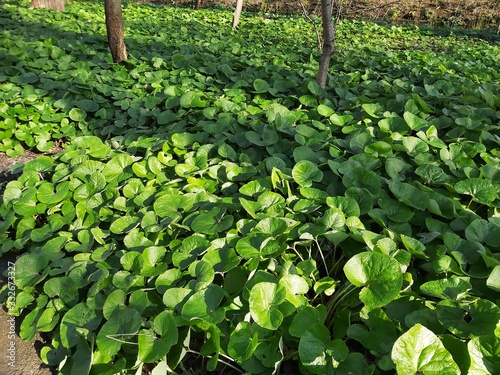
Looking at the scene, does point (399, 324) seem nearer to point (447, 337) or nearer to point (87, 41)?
point (447, 337)

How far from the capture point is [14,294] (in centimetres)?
161

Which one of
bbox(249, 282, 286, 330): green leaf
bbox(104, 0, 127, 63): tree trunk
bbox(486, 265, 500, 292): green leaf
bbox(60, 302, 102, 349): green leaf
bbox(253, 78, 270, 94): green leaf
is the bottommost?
bbox(60, 302, 102, 349): green leaf

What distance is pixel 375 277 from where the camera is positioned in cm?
125

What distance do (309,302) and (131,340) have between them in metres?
0.63

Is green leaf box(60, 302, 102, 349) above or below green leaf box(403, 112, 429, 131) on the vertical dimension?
below

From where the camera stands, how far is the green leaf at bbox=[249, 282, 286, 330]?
1207mm

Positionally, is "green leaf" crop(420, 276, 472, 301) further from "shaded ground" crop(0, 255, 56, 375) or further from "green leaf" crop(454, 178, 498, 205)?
"shaded ground" crop(0, 255, 56, 375)

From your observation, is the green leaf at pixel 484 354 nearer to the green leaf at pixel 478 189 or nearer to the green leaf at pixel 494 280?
the green leaf at pixel 494 280

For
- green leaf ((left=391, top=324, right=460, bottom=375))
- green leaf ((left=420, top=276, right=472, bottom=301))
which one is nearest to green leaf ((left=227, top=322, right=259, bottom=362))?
green leaf ((left=391, top=324, right=460, bottom=375))

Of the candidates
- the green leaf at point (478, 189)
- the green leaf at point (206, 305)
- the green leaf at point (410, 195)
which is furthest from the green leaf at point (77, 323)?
the green leaf at point (478, 189)

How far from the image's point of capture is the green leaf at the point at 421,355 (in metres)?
0.96

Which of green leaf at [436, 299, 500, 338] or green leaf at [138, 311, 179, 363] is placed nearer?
green leaf at [436, 299, 500, 338]

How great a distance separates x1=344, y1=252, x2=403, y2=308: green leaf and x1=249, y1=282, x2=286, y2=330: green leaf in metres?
0.23

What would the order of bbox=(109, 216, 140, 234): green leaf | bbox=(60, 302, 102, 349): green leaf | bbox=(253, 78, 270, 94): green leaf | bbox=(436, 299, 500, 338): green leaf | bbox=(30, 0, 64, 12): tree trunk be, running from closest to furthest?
bbox=(436, 299, 500, 338): green leaf, bbox=(60, 302, 102, 349): green leaf, bbox=(109, 216, 140, 234): green leaf, bbox=(253, 78, 270, 94): green leaf, bbox=(30, 0, 64, 12): tree trunk
